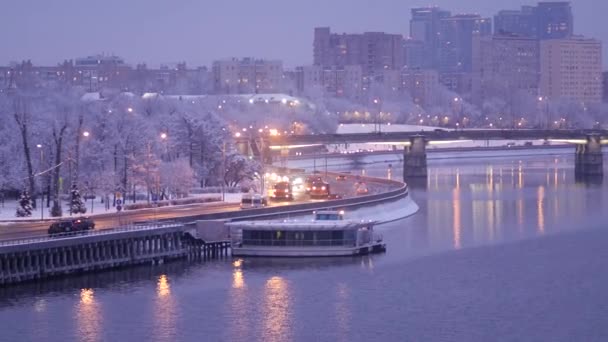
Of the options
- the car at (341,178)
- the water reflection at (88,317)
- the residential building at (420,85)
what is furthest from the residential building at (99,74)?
the water reflection at (88,317)

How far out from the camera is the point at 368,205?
4750cm

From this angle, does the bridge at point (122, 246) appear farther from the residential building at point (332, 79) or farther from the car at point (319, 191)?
the residential building at point (332, 79)

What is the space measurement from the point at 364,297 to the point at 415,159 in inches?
1913

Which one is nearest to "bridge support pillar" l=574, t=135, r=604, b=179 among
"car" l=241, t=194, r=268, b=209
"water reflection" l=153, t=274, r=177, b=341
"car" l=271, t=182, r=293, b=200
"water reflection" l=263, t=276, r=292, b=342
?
"car" l=271, t=182, r=293, b=200

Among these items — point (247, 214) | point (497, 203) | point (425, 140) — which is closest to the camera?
point (247, 214)

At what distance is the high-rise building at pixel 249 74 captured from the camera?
6496 inches

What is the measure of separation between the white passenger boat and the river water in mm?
631

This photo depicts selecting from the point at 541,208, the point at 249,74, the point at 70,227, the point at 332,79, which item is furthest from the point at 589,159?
the point at 332,79

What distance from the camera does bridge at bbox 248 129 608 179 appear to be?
79875 millimetres

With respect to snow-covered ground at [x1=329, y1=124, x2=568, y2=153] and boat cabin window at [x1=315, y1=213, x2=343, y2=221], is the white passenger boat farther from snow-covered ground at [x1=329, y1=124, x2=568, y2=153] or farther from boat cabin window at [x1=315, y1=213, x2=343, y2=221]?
snow-covered ground at [x1=329, y1=124, x2=568, y2=153]

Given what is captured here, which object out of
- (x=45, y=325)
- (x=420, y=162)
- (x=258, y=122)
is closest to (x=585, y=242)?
(x=45, y=325)

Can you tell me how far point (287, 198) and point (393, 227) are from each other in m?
5.89

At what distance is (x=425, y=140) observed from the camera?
8275 cm

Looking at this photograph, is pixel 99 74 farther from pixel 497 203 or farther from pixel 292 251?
pixel 292 251
